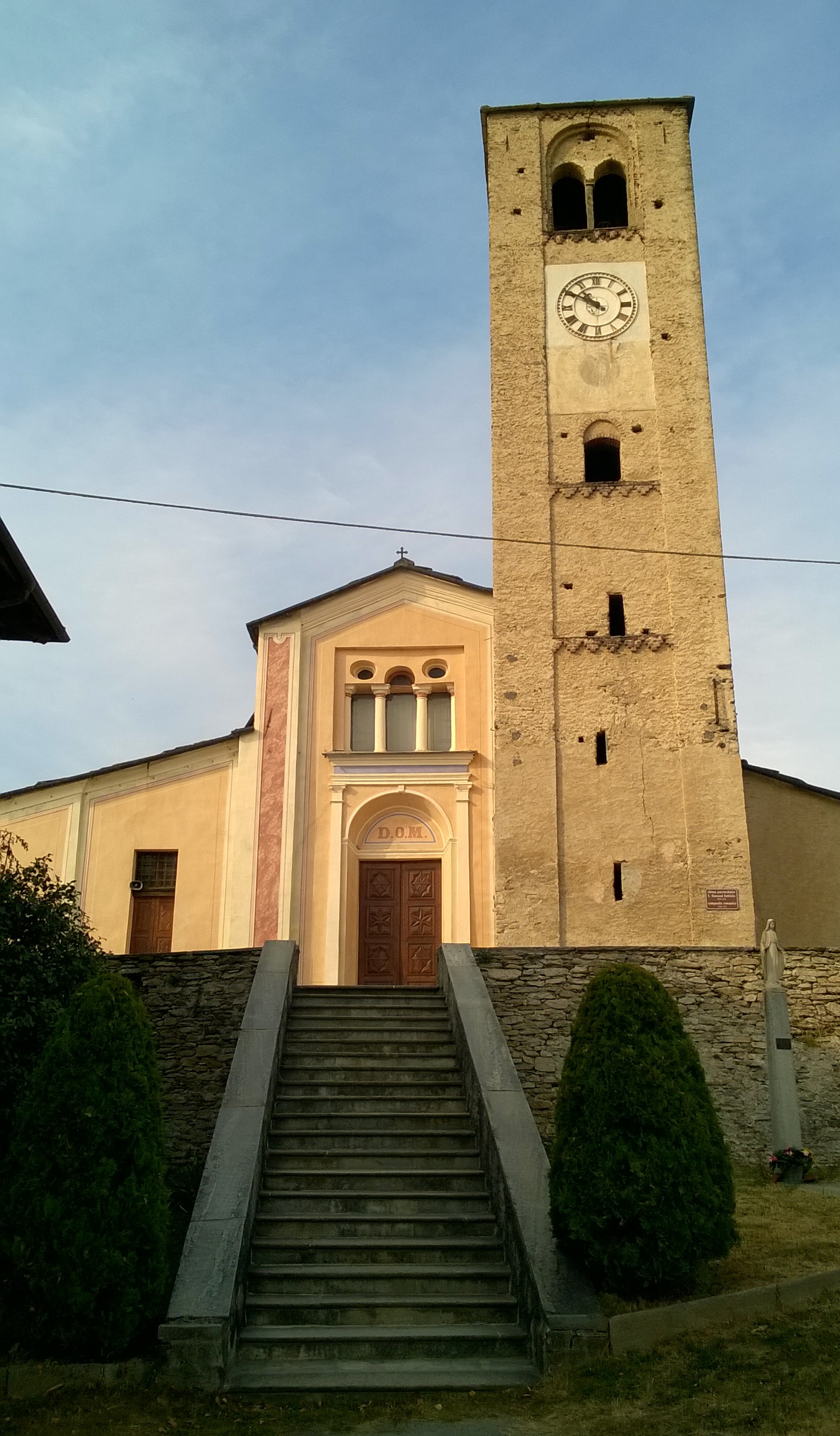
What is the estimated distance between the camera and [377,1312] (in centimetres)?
870

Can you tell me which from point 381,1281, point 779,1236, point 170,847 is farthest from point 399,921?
point 381,1281

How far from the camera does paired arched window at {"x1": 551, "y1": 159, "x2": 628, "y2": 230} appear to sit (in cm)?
2311

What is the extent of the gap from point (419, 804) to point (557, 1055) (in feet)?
25.8

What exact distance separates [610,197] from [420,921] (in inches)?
567

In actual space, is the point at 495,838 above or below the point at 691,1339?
above

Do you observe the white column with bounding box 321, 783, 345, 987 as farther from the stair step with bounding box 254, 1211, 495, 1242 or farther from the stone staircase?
the stair step with bounding box 254, 1211, 495, 1242

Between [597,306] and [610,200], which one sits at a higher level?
[610,200]

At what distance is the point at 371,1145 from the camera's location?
1095 cm

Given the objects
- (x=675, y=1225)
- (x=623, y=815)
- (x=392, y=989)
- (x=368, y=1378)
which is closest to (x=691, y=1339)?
(x=675, y=1225)

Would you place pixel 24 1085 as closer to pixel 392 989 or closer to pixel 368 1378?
pixel 368 1378

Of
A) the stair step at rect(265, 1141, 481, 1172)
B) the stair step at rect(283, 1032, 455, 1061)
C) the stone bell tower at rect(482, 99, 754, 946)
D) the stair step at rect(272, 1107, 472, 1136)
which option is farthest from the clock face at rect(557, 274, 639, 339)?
the stair step at rect(265, 1141, 481, 1172)

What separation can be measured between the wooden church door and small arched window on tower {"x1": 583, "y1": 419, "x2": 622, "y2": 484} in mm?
7403

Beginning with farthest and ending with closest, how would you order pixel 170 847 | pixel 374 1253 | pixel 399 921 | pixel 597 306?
pixel 597 306, pixel 170 847, pixel 399 921, pixel 374 1253

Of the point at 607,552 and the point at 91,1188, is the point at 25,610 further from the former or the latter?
the point at 607,552
